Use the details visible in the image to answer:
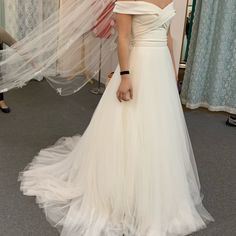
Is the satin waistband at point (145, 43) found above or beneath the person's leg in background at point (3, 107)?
above

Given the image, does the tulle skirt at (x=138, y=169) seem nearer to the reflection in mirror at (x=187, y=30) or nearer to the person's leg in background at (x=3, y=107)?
the person's leg in background at (x=3, y=107)

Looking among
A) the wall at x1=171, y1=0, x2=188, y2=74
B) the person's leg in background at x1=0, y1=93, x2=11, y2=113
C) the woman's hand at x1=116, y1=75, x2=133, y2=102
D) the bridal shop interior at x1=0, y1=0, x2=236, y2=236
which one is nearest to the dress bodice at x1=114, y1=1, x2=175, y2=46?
the woman's hand at x1=116, y1=75, x2=133, y2=102

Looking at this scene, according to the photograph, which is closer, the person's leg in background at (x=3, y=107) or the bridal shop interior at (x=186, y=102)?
the bridal shop interior at (x=186, y=102)

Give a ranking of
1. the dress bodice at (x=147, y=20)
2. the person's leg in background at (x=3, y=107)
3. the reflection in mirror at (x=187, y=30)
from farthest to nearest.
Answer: the reflection in mirror at (x=187, y=30), the person's leg in background at (x=3, y=107), the dress bodice at (x=147, y=20)

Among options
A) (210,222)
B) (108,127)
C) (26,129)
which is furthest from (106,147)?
(26,129)

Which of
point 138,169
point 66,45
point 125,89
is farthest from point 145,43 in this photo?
point 138,169

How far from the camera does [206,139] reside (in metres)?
3.12

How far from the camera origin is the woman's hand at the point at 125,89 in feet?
5.60

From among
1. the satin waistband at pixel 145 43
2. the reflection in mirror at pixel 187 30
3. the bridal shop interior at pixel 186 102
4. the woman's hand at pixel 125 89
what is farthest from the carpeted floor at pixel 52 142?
the satin waistband at pixel 145 43

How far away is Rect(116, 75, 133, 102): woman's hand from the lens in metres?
1.71

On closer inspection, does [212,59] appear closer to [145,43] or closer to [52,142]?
[52,142]

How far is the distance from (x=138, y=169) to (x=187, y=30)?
2432 mm

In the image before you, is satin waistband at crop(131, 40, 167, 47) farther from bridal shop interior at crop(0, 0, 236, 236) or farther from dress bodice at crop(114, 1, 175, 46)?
bridal shop interior at crop(0, 0, 236, 236)

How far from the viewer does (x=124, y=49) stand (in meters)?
1.67
